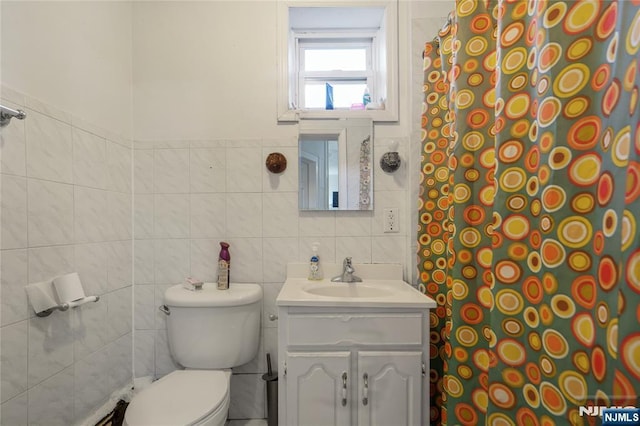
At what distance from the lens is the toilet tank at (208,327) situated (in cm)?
133

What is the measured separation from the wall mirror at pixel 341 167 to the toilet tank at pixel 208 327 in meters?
0.63

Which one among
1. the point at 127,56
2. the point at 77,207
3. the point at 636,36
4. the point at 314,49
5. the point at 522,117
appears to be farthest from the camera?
the point at 314,49

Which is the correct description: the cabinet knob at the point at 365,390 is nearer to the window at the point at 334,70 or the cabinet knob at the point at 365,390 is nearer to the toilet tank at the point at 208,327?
the toilet tank at the point at 208,327

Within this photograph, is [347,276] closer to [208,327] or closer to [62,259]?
[208,327]

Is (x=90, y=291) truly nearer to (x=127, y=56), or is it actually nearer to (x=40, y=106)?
(x=40, y=106)

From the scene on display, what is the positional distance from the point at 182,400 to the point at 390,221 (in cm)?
125

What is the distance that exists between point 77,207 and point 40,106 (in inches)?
15.9

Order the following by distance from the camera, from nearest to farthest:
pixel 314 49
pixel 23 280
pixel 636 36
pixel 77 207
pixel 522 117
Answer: pixel 636 36 < pixel 522 117 < pixel 23 280 < pixel 77 207 < pixel 314 49

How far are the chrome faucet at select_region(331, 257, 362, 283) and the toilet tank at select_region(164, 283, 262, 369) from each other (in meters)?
0.46

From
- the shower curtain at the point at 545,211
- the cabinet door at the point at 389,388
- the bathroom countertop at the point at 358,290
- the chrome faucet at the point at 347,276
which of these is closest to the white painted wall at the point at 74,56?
the bathroom countertop at the point at 358,290

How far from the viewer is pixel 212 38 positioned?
1.57 metres

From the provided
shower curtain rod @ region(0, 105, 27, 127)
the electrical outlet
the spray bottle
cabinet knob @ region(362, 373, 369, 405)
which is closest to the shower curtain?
cabinet knob @ region(362, 373, 369, 405)

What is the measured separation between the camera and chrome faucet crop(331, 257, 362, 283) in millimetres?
1471

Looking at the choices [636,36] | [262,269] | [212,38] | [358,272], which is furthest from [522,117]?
[212,38]
